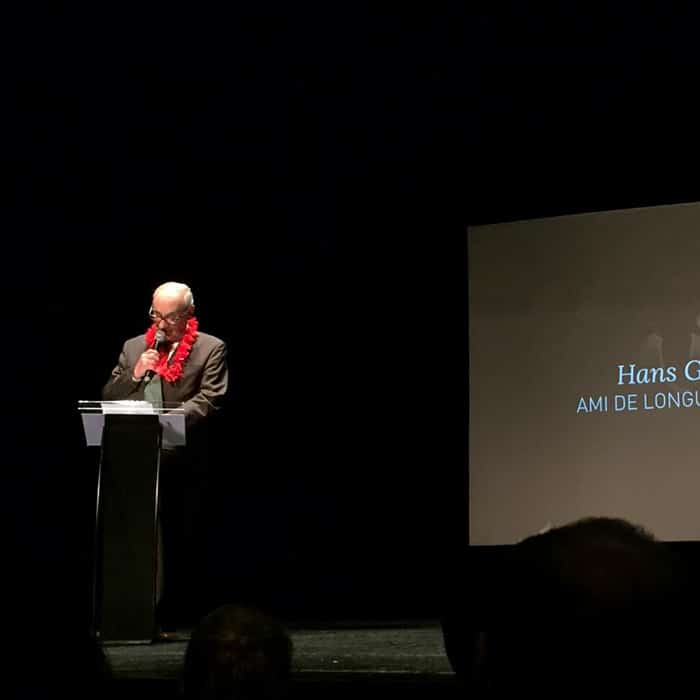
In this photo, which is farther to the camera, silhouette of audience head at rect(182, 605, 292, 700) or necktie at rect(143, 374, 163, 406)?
necktie at rect(143, 374, 163, 406)

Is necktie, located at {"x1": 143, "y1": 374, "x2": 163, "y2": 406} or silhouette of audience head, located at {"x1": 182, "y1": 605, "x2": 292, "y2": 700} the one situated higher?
necktie, located at {"x1": 143, "y1": 374, "x2": 163, "y2": 406}

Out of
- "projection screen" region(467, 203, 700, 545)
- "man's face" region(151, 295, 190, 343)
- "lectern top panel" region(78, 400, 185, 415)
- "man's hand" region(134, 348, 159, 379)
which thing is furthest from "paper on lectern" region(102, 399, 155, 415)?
"projection screen" region(467, 203, 700, 545)

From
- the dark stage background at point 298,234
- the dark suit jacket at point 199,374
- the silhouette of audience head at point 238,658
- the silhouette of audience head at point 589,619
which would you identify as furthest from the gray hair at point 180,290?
the silhouette of audience head at point 589,619

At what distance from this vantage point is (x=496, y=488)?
5012mm

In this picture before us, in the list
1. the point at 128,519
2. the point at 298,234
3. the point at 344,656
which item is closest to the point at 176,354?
the point at 128,519

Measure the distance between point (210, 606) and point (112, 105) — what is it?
214 centimetres

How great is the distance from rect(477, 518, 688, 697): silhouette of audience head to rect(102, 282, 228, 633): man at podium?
10.4 ft

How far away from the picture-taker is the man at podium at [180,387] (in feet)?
12.6

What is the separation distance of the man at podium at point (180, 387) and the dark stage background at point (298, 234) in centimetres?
117

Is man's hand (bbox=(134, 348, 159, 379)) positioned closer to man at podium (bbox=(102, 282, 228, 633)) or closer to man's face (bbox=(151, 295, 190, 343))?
man at podium (bbox=(102, 282, 228, 633))

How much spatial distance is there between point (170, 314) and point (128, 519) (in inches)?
27.1

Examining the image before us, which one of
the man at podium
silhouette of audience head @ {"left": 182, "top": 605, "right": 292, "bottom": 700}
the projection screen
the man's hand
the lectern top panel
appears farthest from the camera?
the projection screen

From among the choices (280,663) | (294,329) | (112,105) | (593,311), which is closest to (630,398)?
(593,311)

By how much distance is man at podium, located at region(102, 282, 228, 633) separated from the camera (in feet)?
12.6
